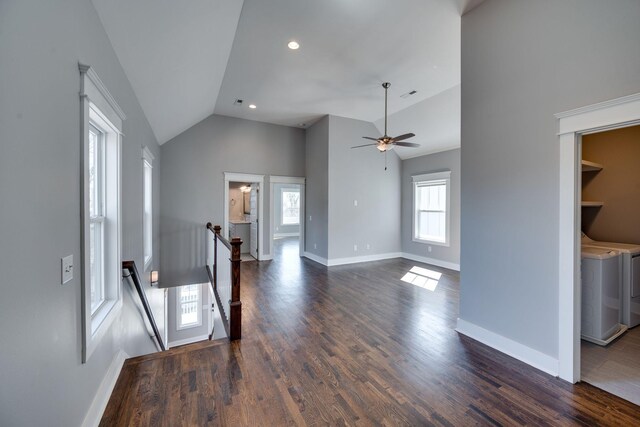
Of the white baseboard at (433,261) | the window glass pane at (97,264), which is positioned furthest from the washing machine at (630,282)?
the window glass pane at (97,264)

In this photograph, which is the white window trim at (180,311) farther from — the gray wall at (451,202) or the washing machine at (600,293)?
the washing machine at (600,293)

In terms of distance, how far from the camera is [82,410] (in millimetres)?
1570

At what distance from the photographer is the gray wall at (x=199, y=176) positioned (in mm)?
5918

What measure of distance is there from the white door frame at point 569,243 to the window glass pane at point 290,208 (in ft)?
36.2

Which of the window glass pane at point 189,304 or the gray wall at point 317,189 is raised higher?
the gray wall at point 317,189

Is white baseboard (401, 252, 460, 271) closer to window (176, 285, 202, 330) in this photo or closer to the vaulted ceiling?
the vaulted ceiling

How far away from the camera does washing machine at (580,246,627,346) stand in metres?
2.70

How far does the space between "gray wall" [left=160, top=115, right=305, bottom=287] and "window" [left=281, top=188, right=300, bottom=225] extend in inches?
232

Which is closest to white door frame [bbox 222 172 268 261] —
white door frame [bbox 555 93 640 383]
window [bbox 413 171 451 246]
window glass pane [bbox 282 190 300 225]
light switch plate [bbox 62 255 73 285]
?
window [bbox 413 171 451 246]

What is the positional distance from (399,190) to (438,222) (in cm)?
134

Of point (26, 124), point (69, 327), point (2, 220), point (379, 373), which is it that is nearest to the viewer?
point (2, 220)

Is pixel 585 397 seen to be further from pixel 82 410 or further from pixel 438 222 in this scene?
pixel 438 222

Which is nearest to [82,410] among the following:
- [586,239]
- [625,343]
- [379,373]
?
[379,373]

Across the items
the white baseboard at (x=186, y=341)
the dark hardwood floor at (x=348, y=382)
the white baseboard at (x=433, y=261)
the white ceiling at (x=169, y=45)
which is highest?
the white ceiling at (x=169, y=45)
